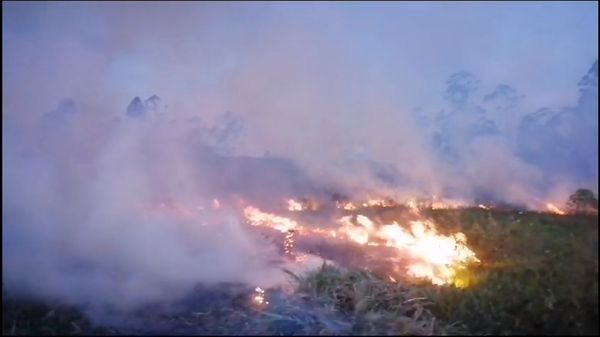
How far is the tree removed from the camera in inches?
267

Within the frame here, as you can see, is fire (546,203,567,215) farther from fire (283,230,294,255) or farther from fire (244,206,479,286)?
fire (283,230,294,255)

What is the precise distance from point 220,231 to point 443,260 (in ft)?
14.3

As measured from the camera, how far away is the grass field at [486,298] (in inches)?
258

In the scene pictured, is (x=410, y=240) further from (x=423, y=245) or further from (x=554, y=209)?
(x=554, y=209)

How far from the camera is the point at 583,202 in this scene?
695cm

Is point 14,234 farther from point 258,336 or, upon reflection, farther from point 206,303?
point 258,336

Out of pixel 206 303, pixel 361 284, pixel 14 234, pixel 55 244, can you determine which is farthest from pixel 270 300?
pixel 14 234

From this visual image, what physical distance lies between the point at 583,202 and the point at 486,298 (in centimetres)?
176

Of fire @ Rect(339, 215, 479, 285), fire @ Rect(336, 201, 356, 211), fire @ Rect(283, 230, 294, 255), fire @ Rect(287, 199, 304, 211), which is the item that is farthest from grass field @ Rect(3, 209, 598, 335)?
fire @ Rect(287, 199, 304, 211)

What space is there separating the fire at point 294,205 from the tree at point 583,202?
596 centimetres

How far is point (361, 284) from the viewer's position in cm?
812

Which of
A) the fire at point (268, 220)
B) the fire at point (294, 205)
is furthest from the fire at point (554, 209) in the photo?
the fire at point (294, 205)

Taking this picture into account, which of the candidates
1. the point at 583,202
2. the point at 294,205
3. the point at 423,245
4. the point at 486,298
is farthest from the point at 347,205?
the point at 583,202

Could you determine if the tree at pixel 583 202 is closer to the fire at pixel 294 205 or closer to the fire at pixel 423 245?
the fire at pixel 423 245
